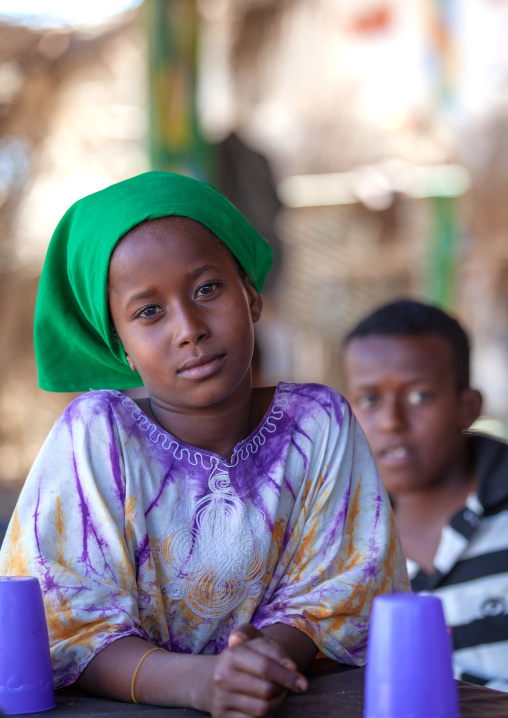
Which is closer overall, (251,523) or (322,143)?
(251,523)

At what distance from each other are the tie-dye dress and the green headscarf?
0.10 meters

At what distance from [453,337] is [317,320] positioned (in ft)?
13.4

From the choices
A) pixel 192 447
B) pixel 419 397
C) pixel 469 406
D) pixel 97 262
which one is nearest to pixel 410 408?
pixel 419 397

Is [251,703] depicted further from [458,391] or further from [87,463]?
[458,391]

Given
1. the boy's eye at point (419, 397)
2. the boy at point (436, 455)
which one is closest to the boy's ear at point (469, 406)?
the boy at point (436, 455)

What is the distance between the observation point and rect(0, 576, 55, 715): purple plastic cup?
981mm

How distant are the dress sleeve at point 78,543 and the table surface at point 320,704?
55 mm

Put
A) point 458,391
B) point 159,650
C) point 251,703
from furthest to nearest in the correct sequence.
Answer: point 458,391 → point 159,650 → point 251,703

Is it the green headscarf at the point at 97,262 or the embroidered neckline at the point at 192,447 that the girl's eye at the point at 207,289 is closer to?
the green headscarf at the point at 97,262

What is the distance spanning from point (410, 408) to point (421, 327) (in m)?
0.21

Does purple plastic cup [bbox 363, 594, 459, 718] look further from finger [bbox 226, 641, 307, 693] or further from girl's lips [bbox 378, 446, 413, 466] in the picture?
girl's lips [bbox 378, 446, 413, 466]

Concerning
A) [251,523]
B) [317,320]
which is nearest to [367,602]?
[251,523]

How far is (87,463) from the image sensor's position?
1133 mm

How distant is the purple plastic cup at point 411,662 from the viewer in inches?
33.5
